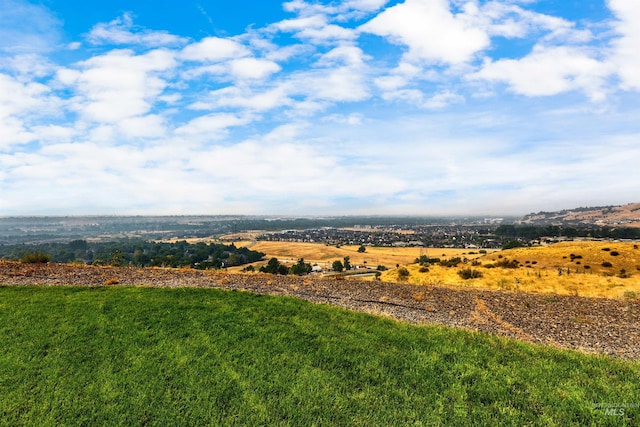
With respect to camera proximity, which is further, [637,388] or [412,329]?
[412,329]

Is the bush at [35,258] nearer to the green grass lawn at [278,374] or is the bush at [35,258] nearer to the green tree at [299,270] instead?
the green grass lawn at [278,374]

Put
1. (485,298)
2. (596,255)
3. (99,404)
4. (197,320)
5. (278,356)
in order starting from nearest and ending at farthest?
(99,404), (278,356), (197,320), (485,298), (596,255)

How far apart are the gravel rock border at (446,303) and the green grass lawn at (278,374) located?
186cm

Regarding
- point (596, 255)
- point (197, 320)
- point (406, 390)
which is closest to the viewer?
point (406, 390)

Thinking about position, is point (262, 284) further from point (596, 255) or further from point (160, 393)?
point (596, 255)

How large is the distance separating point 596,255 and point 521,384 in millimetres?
42441

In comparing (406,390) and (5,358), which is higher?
(5,358)

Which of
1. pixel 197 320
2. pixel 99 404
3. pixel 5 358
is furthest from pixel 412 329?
pixel 5 358

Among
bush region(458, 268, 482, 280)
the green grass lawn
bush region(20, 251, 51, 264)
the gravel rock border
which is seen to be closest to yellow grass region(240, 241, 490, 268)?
bush region(458, 268, 482, 280)

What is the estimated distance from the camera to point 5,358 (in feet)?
25.3

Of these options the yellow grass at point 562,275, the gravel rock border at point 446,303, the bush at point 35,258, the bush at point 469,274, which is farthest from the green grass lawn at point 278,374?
the bush at point 469,274

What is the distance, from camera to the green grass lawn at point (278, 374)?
6.12 meters

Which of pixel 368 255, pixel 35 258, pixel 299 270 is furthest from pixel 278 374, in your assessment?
pixel 368 255

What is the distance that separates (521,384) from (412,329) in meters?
3.66
